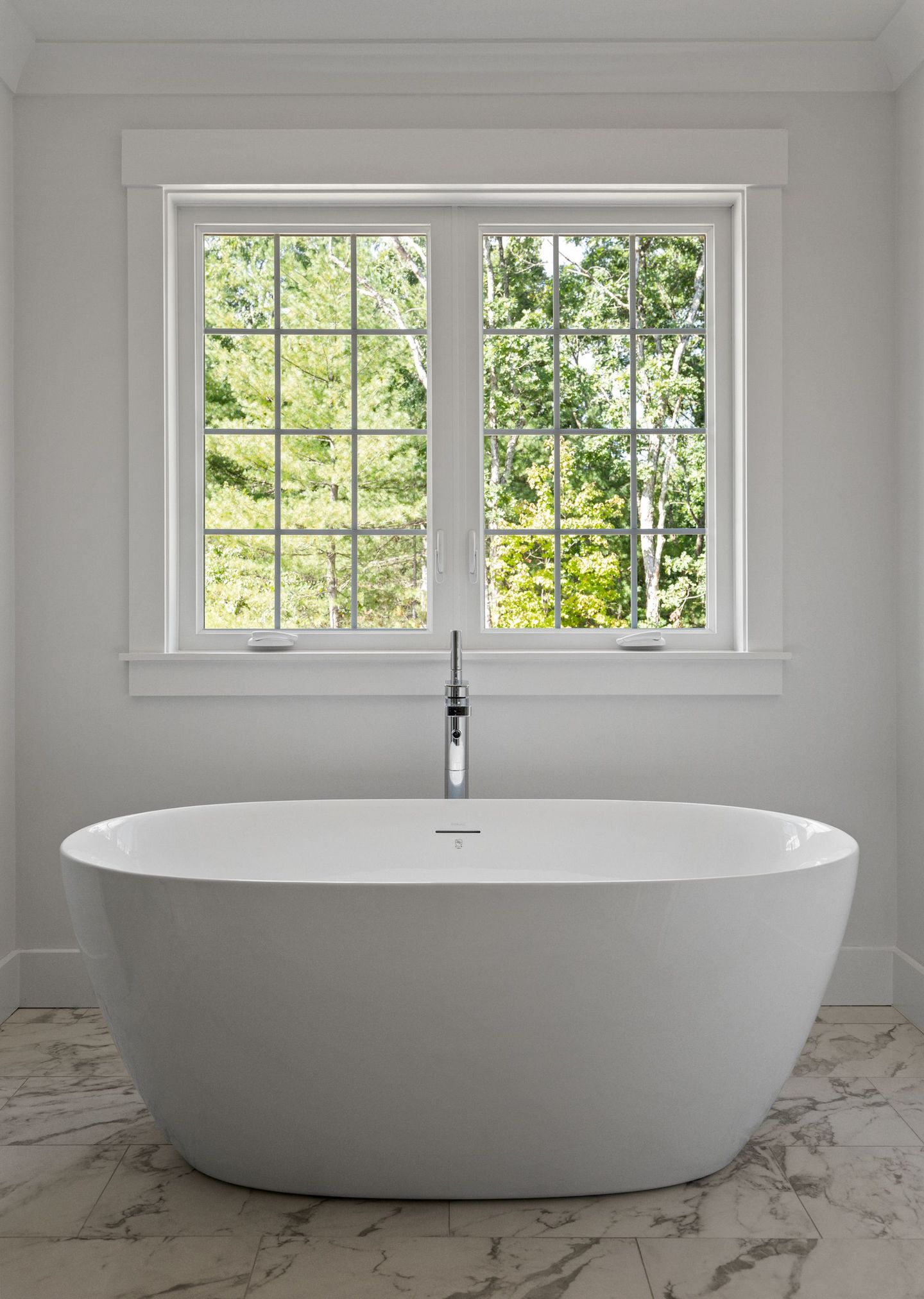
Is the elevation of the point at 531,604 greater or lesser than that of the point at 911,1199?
greater

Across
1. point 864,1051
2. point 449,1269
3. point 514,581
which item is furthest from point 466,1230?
point 514,581

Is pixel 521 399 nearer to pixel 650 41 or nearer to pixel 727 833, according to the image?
pixel 650 41

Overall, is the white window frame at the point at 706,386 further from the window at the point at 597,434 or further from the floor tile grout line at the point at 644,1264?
the floor tile grout line at the point at 644,1264

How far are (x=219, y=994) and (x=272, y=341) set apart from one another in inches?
73.5

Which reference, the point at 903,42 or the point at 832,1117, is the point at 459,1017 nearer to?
the point at 832,1117

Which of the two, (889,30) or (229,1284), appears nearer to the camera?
(229,1284)

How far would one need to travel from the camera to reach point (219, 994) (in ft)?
5.38

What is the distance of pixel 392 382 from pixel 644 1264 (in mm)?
2180

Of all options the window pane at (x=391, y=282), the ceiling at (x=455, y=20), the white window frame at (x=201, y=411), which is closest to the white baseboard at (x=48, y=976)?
the white window frame at (x=201, y=411)

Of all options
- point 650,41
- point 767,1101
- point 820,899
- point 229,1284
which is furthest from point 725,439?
point 229,1284

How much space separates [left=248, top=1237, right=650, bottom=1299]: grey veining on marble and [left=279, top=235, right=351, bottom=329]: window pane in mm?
2241

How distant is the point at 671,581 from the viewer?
2.86m

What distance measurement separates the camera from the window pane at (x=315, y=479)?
2.84m

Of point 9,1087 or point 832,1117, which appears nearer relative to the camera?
point 832,1117
